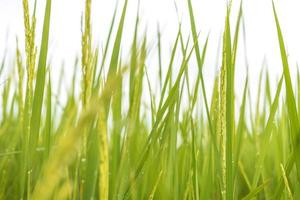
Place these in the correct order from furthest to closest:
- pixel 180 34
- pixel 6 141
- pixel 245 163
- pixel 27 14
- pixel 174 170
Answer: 1. pixel 245 163
2. pixel 6 141
3. pixel 174 170
4. pixel 180 34
5. pixel 27 14

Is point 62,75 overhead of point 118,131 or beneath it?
overhead

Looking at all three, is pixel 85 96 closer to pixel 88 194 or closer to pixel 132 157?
pixel 88 194

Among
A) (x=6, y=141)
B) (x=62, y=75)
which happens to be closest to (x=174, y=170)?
(x=6, y=141)

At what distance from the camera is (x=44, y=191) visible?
0.94ft

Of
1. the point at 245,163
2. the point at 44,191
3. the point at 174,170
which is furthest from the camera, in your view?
the point at 245,163

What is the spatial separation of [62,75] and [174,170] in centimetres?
174

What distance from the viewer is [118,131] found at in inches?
40.1

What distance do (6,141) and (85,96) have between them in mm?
1937

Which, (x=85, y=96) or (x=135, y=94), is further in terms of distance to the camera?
(x=135, y=94)

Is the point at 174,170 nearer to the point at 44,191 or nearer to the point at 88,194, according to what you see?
the point at 88,194

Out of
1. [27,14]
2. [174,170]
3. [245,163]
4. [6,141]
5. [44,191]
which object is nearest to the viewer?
[44,191]

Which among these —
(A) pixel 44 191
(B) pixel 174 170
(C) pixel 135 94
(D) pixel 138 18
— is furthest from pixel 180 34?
(A) pixel 44 191

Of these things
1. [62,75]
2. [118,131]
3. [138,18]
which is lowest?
[118,131]

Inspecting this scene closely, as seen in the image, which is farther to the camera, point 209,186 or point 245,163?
point 245,163
